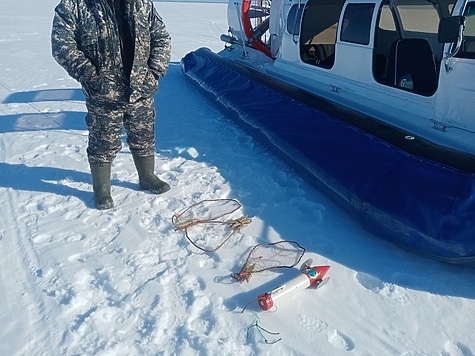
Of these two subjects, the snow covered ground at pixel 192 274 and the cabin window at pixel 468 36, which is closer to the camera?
the snow covered ground at pixel 192 274

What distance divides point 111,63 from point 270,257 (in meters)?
1.52

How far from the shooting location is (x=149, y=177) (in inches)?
134

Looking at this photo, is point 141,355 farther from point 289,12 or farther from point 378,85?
point 289,12

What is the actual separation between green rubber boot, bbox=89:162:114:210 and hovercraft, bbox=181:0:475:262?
137 centimetres

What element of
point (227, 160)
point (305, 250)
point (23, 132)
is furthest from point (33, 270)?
point (23, 132)

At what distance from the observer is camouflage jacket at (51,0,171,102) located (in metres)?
2.72

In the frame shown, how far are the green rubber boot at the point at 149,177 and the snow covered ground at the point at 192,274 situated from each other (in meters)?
0.07

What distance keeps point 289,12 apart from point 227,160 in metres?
2.11

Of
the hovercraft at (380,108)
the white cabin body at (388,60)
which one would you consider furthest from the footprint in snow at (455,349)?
the white cabin body at (388,60)

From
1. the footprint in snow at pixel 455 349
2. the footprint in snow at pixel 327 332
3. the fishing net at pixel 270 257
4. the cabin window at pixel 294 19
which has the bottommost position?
the fishing net at pixel 270 257

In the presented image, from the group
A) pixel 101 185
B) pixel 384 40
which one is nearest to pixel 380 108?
pixel 384 40

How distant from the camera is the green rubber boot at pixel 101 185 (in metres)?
3.16

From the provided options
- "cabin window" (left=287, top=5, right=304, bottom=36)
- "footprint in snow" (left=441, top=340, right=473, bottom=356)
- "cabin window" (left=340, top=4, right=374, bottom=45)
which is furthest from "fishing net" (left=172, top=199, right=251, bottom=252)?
"cabin window" (left=287, top=5, right=304, bottom=36)

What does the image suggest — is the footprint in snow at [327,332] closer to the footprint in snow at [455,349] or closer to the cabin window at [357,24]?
the footprint in snow at [455,349]
